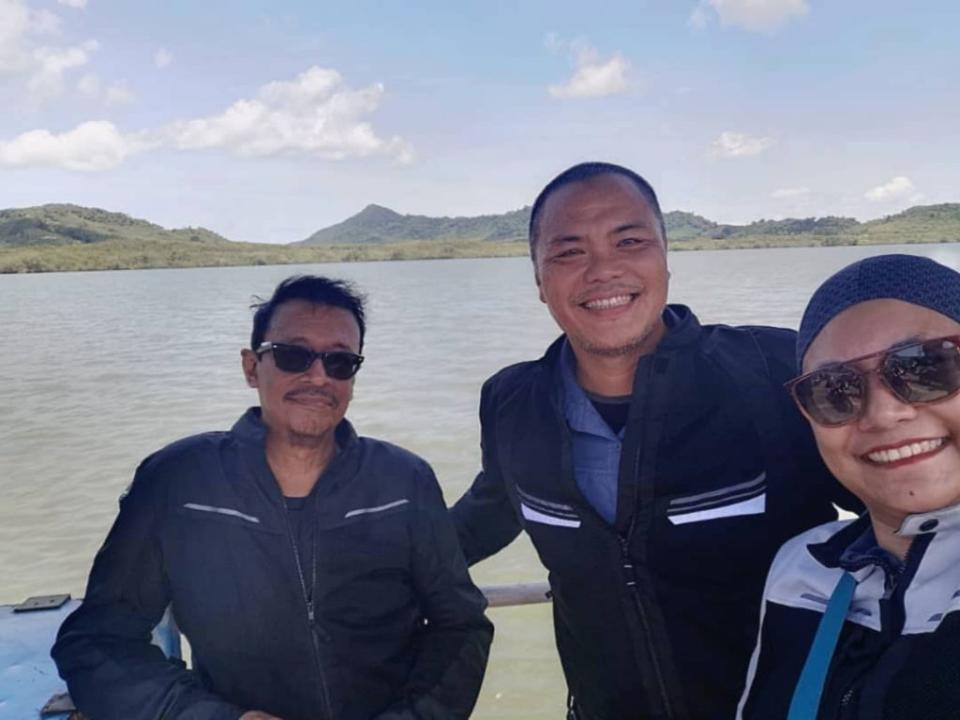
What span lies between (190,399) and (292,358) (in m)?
15.4

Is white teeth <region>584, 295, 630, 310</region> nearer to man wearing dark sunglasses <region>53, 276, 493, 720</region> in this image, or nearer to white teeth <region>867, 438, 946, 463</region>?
man wearing dark sunglasses <region>53, 276, 493, 720</region>

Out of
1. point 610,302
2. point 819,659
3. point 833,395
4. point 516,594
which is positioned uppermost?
point 610,302

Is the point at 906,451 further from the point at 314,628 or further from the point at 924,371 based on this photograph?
the point at 314,628

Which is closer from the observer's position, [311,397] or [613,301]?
[613,301]

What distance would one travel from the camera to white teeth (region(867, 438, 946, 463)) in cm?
155

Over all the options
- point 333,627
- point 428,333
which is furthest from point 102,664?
point 428,333

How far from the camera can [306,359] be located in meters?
2.57

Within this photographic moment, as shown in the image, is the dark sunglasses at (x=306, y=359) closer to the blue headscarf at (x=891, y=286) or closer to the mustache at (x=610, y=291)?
the mustache at (x=610, y=291)

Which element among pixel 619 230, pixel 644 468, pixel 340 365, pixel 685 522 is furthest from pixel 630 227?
pixel 340 365

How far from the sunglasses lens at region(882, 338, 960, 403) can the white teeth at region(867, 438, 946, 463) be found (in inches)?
3.2

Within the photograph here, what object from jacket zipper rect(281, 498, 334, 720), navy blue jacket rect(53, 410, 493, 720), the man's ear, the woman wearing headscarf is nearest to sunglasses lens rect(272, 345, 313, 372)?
the man's ear

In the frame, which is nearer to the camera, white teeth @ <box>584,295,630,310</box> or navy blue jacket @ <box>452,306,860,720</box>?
navy blue jacket @ <box>452,306,860,720</box>

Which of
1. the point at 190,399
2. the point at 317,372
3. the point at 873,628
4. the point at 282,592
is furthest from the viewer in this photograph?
the point at 190,399

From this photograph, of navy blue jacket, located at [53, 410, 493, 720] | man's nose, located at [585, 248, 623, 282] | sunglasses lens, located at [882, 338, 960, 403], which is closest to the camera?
sunglasses lens, located at [882, 338, 960, 403]
